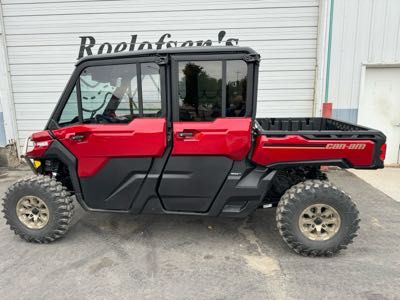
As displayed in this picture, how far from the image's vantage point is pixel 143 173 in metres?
3.40

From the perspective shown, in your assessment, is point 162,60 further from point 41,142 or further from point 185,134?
point 41,142

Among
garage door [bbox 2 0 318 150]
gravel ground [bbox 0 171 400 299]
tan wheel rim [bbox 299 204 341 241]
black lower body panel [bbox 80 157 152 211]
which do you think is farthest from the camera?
garage door [bbox 2 0 318 150]

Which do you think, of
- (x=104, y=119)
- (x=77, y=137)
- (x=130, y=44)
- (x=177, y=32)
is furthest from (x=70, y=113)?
(x=177, y=32)

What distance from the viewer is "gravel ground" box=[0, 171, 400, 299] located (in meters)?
2.74

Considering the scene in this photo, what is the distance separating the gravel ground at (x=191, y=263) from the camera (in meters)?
2.74

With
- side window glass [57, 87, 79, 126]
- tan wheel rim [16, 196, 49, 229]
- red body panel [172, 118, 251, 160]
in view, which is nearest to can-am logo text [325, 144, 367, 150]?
red body panel [172, 118, 251, 160]

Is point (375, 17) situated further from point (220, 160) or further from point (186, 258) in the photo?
point (186, 258)

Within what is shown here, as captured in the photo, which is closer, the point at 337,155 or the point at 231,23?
the point at 337,155

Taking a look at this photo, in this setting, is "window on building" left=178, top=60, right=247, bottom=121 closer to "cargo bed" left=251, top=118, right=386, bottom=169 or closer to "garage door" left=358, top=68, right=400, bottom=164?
"cargo bed" left=251, top=118, right=386, bottom=169

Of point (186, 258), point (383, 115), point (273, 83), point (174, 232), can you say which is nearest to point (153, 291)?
point (186, 258)

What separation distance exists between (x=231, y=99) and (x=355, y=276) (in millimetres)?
2062

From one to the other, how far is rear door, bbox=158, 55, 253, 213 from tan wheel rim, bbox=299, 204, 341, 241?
908 millimetres

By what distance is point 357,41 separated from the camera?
6.32 meters

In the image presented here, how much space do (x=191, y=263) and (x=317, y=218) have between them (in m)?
1.38
